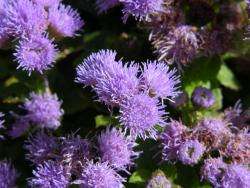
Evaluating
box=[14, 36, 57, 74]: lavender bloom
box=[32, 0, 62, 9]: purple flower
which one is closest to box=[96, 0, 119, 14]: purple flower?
box=[32, 0, 62, 9]: purple flower

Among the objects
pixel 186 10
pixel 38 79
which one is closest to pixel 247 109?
pixel 186 10

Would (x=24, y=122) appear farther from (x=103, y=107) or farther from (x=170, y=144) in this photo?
(x=170, y=144)

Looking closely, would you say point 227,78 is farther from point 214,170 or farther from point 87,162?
point 87,162

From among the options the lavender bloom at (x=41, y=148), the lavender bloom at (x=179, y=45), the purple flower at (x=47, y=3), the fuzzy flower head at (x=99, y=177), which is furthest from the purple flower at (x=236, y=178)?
the purple flower at (x=47, y=3)

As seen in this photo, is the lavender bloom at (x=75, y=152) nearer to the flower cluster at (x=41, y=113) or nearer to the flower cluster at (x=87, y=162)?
the flower cluster at (x=87, y=162)

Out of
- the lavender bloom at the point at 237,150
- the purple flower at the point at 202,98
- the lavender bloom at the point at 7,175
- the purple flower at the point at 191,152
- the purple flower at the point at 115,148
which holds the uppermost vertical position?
the purple flower at the point at 202,98

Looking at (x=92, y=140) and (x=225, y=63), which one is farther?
(x=225, y=63)

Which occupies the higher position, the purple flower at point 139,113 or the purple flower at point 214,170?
the purple flower at point 139,113
